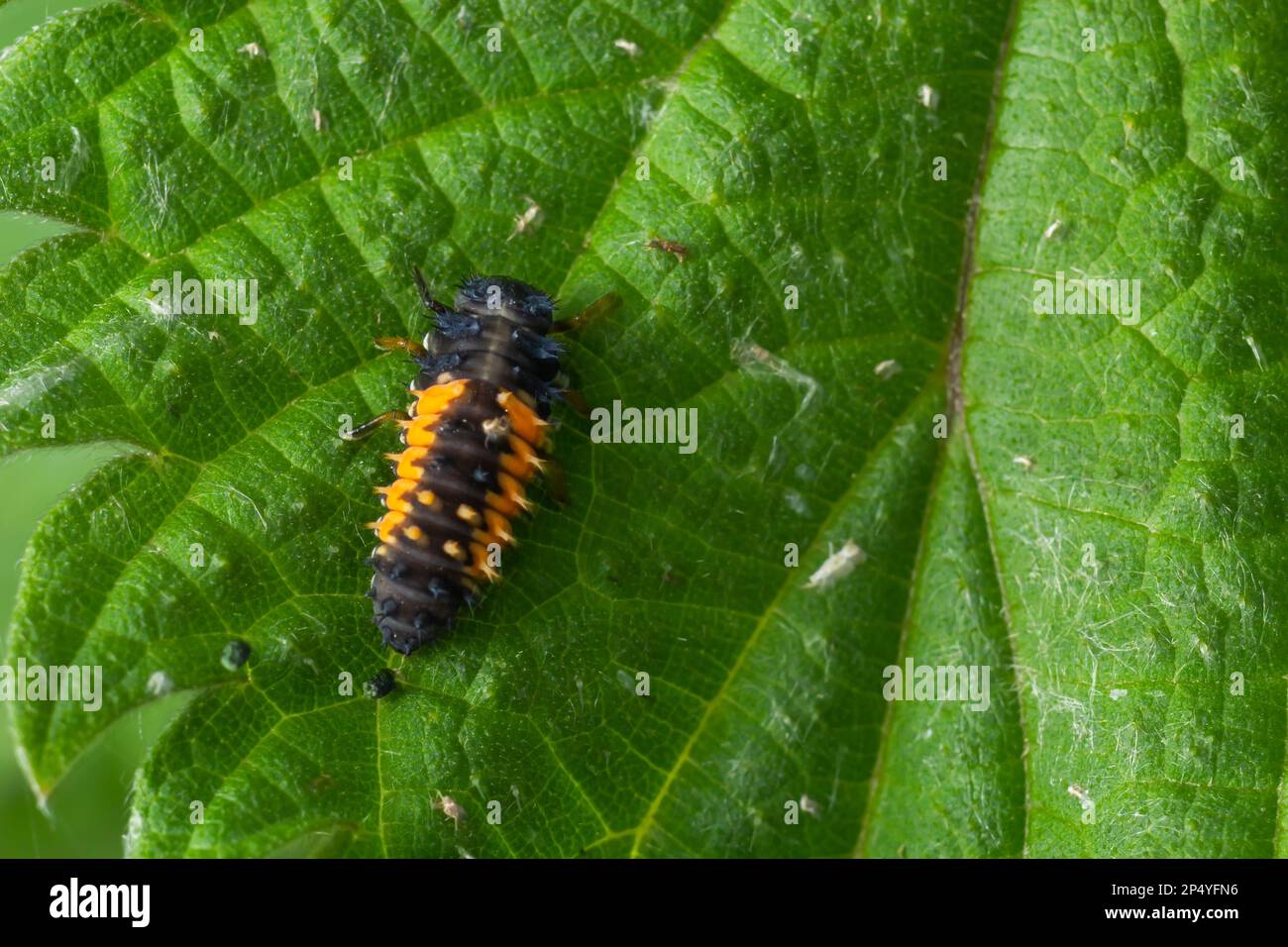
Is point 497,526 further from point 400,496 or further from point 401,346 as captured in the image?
point 401,346

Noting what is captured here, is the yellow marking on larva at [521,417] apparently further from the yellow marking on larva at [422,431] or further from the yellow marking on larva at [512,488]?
the yellow marking on larva at [422,431]

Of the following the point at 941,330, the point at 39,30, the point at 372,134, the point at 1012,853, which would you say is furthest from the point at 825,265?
the point at 39,30

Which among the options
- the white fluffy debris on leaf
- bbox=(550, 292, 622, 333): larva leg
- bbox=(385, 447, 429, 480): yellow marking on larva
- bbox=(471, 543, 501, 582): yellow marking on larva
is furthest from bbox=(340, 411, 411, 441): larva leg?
the white fluffy debris on leaf

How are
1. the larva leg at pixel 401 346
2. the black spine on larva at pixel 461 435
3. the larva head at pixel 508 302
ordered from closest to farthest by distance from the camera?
the black spine on larva at pixel 461 435, the larva head at pixel 508 302, the larva leg at pixel 401 346

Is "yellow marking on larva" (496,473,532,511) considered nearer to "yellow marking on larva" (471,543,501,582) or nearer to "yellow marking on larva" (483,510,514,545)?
"yellow marking on larva" (483,510,514,545)

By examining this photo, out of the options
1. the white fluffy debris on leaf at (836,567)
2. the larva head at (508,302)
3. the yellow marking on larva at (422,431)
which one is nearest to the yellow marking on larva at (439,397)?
the yellow marking on larva at (422,431)

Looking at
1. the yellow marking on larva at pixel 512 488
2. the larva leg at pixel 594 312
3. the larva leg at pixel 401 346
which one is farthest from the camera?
the larva leg at pixel 594 312

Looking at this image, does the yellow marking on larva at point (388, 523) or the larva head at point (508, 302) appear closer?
the yellow marking on larva at point (388, 523)
